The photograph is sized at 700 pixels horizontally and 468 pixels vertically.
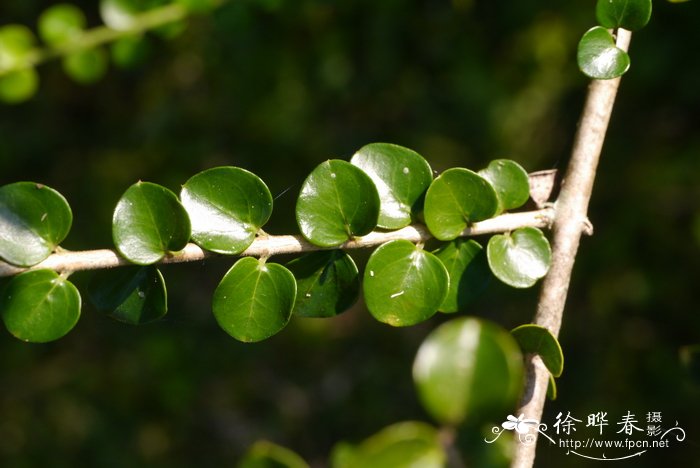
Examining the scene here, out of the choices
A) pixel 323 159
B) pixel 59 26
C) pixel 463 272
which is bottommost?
pixel 463 272

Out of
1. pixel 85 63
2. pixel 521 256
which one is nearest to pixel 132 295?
pixel 521 256

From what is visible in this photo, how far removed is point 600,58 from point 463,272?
0.65ft

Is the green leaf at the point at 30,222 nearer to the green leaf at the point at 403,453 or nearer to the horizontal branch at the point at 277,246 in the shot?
the horizontal branch at the point at 277,246

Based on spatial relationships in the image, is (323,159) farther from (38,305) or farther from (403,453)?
(403,453)

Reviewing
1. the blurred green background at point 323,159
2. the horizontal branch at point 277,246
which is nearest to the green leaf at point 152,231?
the horizontal branch at point 277,246

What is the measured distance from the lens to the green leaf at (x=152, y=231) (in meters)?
0.52

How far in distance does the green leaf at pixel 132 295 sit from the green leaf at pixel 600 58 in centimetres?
37

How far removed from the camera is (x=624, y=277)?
4.90 feet

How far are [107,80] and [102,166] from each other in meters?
0.25

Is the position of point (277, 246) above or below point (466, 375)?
above

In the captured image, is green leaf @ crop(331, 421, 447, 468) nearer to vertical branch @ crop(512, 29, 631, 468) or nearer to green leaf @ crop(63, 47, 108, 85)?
vertical branch @ crop(512, 29, 631, 468)

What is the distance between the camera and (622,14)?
0.56 m

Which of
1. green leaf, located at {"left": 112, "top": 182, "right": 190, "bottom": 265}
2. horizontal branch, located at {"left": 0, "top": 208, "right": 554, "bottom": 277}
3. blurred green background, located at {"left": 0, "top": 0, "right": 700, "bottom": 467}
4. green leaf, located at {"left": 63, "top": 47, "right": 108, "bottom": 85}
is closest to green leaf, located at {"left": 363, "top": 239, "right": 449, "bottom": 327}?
horizontal branch, located at {"left": 0, "top": 208, "right": 554, "bottom": 277}

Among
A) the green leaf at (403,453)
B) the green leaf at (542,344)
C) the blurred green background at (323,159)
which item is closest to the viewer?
the green leaf at (403,453)
